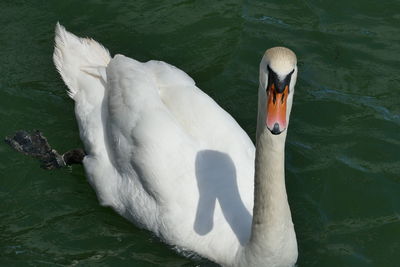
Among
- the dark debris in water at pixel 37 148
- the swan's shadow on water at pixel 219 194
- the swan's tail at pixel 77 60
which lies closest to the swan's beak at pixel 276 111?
the swan's shadow on water at pixel 219 194

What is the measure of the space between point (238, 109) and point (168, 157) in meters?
→ 2.05

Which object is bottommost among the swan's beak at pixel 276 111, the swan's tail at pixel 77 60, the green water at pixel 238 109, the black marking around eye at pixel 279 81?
the green water at pixel 238 109

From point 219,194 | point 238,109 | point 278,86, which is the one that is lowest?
point 238,109

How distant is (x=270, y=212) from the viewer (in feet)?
18.9

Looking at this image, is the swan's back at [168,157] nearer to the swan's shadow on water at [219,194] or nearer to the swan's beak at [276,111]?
the swan's shadow on water at [219,194]

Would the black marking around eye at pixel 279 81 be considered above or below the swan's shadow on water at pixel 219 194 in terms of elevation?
above

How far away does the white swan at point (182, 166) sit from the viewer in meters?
5.89

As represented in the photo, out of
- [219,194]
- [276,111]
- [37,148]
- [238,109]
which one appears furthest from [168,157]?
[238,109]

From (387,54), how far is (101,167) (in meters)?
3.92

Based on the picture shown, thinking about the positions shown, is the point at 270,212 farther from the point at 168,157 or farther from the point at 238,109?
the point at 238,109

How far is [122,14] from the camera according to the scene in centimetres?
977

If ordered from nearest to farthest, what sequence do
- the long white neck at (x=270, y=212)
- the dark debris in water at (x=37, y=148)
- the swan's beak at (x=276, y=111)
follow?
the swan's beak at (x=276, y=111) < the long white neck at (x=270, y=212) < the dark debris in water at (x=37, y=148)

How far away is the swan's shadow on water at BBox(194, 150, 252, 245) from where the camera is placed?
6355mm

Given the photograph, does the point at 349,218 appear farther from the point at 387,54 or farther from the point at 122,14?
the point at 122,14
